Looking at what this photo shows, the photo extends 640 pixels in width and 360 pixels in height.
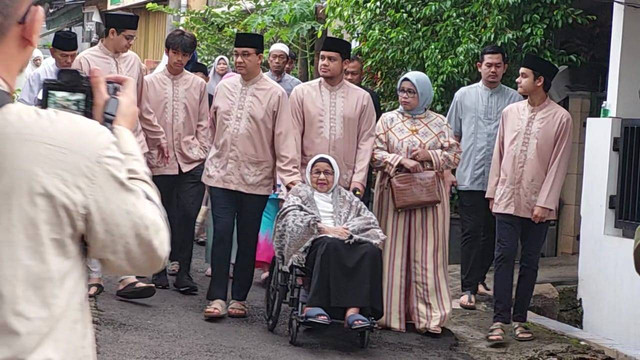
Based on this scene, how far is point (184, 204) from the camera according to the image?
8.52 meters

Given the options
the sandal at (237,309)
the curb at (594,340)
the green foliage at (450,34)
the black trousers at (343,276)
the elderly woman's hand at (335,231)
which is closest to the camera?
the black trousers at (343,276)

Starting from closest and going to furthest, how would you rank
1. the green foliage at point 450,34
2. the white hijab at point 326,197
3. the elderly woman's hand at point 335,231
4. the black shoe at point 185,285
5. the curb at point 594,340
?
Answer: 1. the elderly woman's hand at point 335,231
2. the curb at point 594,340
3. the white hijab at point 326,197
4. the black shoe at point 185,285
5. the green foliage at point 450,34

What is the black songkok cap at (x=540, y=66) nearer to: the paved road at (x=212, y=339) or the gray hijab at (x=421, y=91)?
the gray hijab at (x=421, y=91)

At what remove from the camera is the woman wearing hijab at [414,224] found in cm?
780

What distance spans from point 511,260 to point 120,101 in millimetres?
5694

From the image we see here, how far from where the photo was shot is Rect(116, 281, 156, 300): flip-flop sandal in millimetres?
7852

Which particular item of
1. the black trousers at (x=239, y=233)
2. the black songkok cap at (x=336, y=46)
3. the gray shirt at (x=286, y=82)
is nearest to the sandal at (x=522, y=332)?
the black trousers at (x=239, y=233)

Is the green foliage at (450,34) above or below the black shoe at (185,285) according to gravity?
above

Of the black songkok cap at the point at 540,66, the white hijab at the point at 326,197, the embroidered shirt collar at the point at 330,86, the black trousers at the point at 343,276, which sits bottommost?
the black trousers at the point at 343,276

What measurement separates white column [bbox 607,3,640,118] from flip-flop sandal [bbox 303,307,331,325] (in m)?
2.92

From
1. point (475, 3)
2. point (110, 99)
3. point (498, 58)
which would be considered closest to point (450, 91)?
point (475, 3)

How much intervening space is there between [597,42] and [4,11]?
9905 millimetres

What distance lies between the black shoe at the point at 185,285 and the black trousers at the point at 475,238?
2.33 metres

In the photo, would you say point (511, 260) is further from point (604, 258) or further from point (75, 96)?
point (75, 96)
